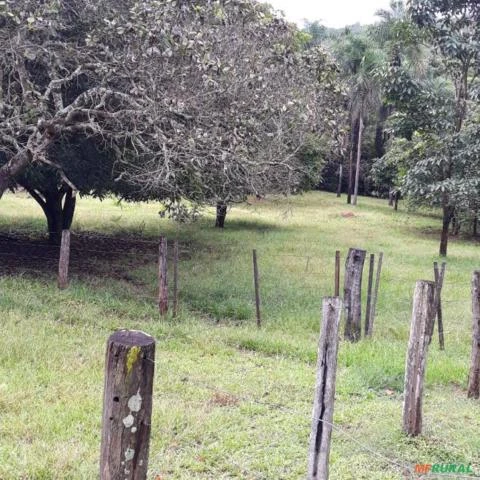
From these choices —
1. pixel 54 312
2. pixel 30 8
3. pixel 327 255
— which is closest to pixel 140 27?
pixel 30 8

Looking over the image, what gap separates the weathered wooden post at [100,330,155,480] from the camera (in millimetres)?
2676

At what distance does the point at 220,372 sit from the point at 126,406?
165 inches

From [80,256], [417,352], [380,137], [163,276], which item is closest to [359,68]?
[380,137]

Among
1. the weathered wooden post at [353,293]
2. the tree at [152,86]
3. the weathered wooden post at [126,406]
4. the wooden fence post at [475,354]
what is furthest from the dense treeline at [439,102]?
the weathered wooden post at [126,406]

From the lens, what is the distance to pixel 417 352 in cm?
496

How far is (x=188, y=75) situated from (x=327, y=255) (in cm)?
934

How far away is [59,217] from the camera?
17109mm

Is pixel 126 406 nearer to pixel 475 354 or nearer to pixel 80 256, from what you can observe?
pixel 475 354

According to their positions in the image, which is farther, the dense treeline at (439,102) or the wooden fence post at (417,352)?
the dense treeline at (439,102)

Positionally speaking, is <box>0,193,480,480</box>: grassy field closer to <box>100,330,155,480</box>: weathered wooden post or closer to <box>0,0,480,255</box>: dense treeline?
<box>100,330,155,480</box>: weathered wooden post

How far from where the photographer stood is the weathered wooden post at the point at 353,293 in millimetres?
8797

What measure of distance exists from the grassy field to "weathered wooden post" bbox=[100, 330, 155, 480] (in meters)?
1.53

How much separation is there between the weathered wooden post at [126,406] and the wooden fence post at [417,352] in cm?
286

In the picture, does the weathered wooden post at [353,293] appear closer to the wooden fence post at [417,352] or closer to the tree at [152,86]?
the tree at [152,86]
